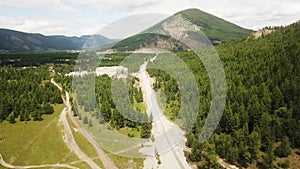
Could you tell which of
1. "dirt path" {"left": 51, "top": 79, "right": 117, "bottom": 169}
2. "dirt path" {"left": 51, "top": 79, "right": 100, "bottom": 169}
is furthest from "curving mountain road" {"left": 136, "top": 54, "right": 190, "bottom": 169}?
"dirt path" {"left": 51, "top": 79, "right": 100, "bottom": 169}

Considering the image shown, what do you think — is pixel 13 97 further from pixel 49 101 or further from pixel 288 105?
pixel 288 105

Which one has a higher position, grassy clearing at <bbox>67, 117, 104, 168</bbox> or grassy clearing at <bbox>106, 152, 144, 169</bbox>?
grassy clearing at <bbox>67, 117, 104, 168</bbox>

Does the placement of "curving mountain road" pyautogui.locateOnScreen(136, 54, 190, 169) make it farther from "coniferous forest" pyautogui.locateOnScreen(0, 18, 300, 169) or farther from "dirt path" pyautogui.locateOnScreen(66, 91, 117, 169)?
"dirt path" pyautogui.locateOnScreen(66, 91, 117, 169)

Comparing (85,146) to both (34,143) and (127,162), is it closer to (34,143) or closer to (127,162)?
(127,162)

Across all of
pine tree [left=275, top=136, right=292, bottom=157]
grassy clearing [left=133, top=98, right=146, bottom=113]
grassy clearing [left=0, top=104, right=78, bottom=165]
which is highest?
grassy clearing [left=133, top=98, right=146, bottom=113]

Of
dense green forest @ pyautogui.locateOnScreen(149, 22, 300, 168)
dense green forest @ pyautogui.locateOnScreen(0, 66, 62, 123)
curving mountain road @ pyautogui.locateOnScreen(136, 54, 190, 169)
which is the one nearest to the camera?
curving mountain road @ pyautogui.locateOnScreen(136, 54, 190, 169)

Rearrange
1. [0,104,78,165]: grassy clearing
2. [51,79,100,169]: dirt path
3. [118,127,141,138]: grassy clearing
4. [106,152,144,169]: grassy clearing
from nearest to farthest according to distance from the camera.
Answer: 1. [106,152,144,169]: grassy clearing
2. [51,79,100,169]: dirt path
3. [0,104,78,165]: grassy clearing
4. [118,127,141,138]: grassy clearing

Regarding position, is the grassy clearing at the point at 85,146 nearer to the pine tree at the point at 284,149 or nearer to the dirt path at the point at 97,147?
the dirt path at the point at 97,147

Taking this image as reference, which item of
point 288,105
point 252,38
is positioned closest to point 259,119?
point 288,105
